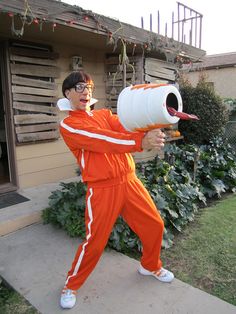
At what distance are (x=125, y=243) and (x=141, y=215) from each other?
40.3 inches

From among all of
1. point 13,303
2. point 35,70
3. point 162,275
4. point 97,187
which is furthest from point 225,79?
point 13,303

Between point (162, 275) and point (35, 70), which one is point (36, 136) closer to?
point (35, 70)

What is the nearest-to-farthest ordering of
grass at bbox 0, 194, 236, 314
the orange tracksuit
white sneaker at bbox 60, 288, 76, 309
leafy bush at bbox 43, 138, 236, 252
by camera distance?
the orange tracksuit
white sneaker at bbox 60, 288, 76, 309
grass at bbox 0, 194, 236, 314
leafy bush at bbox 43, 138, 236, 252

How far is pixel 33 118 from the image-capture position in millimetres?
4605

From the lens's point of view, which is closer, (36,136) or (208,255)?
(208,255)

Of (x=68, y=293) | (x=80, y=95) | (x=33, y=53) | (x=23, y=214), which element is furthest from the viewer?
(x=33, y=53)

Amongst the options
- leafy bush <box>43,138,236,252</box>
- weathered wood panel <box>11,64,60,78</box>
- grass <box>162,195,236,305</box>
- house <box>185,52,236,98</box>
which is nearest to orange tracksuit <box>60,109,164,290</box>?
grass <box>162,195,236,305</box>

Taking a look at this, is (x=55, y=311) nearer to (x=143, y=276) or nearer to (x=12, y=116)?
(x=143, y=276)

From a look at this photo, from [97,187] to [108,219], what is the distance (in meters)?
0.24

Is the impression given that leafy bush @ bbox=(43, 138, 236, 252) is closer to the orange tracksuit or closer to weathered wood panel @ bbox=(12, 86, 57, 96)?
the orange tracksuit

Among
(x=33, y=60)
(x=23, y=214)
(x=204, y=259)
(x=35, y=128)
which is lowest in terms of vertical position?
(x=204, y=259)

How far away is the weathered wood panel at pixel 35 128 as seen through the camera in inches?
175

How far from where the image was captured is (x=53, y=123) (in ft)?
16.1

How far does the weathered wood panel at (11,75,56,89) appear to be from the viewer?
14.3 ft
